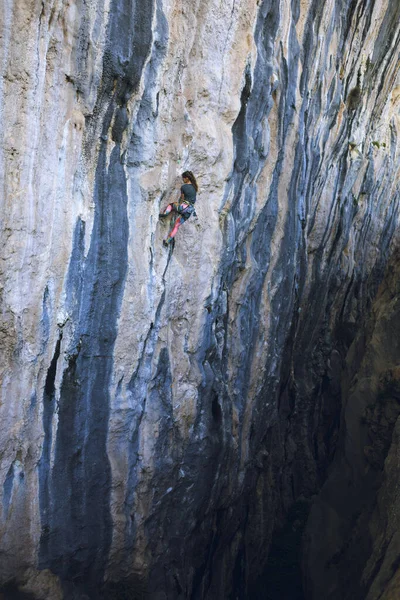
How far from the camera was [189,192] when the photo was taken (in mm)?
6449

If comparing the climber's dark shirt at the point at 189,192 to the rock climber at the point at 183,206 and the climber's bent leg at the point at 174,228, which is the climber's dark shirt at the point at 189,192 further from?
the climber's bent leg at the point at 174,228

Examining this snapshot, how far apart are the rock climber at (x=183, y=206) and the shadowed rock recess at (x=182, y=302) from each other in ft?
0.36

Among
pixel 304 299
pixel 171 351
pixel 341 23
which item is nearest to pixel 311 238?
pixel 304 299

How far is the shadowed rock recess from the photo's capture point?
535cm

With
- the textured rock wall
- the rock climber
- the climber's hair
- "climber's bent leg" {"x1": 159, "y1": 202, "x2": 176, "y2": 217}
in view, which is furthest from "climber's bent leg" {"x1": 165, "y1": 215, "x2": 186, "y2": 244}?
the textured rock wall

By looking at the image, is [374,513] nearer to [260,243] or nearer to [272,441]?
[272,441]

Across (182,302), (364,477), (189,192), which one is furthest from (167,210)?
(364,477)

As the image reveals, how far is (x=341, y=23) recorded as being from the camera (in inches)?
345

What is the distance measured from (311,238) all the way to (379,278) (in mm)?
4215

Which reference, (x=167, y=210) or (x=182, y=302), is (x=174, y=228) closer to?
(x=167, y=210)

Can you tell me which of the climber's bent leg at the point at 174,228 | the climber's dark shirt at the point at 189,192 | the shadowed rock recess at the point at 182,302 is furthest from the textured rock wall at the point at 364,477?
the climber's dark shirt at the point at 189,192

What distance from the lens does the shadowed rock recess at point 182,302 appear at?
17.5 ft

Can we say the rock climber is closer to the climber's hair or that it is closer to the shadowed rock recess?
the climber's hair

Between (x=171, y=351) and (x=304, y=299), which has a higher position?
(x=304, y=299)
